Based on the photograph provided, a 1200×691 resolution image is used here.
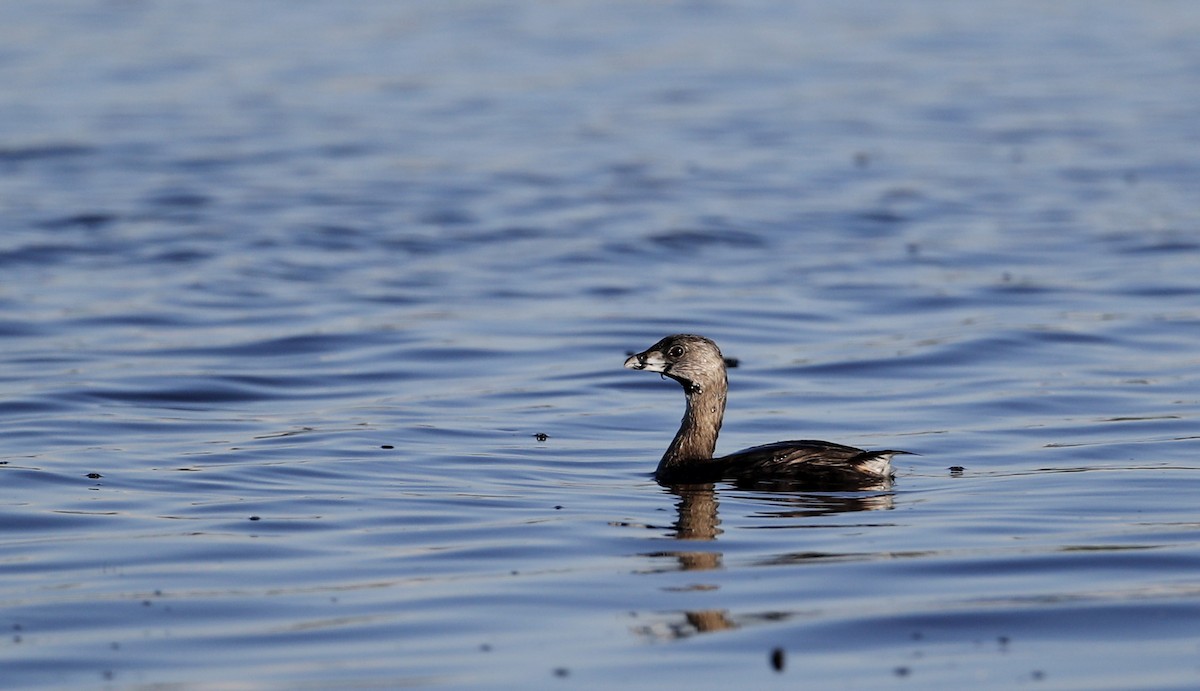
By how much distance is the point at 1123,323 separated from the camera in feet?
57.2

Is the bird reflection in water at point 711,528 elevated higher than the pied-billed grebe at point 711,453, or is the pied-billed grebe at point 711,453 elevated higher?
the pied-billed grebe at point 711,453

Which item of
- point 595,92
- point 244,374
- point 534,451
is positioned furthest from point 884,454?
point 595,92

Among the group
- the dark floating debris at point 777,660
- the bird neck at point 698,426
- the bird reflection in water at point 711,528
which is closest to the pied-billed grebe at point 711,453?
the bird neck at point 698,426

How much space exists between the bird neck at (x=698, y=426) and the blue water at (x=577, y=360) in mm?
389

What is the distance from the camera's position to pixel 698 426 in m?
11.7

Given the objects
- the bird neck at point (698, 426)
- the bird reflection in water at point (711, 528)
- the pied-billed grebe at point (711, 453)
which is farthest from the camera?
the bird neck at point (698, 426)

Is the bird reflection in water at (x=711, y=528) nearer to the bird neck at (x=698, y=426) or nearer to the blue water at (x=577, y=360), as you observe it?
the blue water at (x=577, y=360)

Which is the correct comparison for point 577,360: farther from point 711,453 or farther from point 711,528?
point 711,528

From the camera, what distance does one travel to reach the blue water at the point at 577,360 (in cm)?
761

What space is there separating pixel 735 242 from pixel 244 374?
8.91 metres

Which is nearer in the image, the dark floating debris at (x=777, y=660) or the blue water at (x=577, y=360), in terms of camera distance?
the dark floating debris at (x=777, y=660)

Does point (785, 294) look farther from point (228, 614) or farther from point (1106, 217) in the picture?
point (228, 614)

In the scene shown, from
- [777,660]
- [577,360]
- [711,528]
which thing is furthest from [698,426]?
[777,660]

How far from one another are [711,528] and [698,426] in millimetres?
2138
